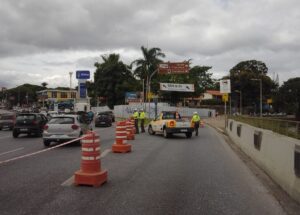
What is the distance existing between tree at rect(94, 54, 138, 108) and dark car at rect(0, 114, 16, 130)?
4847 centimetres

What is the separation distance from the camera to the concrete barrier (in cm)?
802

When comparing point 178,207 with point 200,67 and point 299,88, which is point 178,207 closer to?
point 299,88

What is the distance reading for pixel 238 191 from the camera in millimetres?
8680

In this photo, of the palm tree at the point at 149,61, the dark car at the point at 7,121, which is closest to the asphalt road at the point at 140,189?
the dark car at the point at 7,121

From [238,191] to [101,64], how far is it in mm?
79541

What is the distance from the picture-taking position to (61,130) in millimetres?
19078

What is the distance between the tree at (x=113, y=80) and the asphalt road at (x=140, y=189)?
7091 cm

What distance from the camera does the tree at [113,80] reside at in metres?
84.2

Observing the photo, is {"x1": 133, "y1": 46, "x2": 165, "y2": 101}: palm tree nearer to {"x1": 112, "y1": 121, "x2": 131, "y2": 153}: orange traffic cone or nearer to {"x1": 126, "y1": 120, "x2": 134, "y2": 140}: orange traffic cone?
{"x1": 126, "y1": 120, "x2": 134, "y2": 140}: orange traffic cone

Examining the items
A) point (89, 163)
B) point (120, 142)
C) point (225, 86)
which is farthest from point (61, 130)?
point (225, 86)

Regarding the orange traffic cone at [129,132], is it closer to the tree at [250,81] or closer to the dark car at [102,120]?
the dark car at [102,120]

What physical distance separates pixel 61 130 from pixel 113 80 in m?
66.1

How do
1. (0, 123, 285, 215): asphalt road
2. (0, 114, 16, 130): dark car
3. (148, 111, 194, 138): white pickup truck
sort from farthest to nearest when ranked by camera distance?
(0, 114, 16, 130): dark car
(148, 111, 194, 138): white pickup truck
(0, 123, 285, 215): asphalt road

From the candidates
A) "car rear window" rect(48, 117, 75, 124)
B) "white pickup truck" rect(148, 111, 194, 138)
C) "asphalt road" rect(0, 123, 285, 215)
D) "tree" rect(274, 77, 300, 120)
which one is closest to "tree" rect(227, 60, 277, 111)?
"tree" rect(274, 77, 300, 120)
